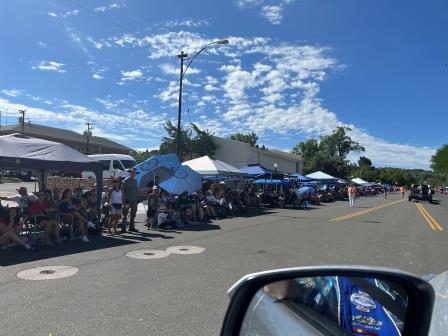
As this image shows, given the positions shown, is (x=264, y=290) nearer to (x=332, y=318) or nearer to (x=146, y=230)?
(x=332, y=318)

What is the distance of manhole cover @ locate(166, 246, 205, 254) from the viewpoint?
10417 mm

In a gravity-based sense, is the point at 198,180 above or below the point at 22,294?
above

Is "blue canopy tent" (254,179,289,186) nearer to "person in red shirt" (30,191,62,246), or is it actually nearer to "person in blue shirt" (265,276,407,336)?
"person in red shirt" (30,191,62,246)

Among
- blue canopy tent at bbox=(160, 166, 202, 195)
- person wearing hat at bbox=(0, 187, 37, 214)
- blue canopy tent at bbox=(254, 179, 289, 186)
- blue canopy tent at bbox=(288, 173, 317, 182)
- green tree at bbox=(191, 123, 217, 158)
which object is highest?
green tree at bbox=(191, 123, 217, 158)

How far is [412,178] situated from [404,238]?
18730 centimetres

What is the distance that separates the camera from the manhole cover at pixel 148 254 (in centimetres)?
970

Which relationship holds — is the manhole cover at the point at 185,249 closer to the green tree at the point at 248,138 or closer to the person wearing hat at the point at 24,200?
the person wearing hat at the point at 24,200

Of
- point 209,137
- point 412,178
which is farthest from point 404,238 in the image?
point 412,178

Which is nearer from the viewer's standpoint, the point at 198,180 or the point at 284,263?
the point at 284,263

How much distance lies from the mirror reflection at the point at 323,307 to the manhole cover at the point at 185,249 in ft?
27.2

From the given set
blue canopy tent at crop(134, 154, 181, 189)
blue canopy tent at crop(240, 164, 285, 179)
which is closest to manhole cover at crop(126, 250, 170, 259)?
blue canopy tent at crop(134, 154, 181, 189)

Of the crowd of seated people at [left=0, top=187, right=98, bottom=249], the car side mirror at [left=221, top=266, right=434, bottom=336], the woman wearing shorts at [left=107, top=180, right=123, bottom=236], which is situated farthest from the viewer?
the woman wearing shorts at [left=107, top=180, right=123, bottom=236]

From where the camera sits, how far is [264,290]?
2.21 m

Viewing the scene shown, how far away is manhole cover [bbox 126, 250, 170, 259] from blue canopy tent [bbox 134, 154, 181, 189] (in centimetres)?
959
